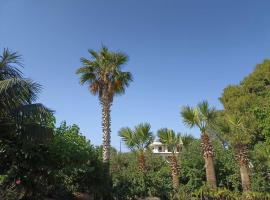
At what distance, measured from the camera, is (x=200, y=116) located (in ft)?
84.4

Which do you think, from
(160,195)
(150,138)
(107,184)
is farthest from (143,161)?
(107,184)

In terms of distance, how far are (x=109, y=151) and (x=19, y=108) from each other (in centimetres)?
979

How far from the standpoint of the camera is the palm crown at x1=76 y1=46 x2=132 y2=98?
2447cm

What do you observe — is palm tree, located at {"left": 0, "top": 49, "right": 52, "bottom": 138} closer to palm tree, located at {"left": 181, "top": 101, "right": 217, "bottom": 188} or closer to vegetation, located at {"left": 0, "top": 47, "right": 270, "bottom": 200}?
vegetation, located at {"left": 0, "top": 47, "right": 270, "bottom": 200}

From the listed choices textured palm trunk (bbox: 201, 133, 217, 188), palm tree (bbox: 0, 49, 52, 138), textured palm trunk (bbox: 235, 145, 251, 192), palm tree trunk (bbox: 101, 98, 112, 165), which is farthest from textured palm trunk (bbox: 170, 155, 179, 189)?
palm tree (bbox: 0, 49, 52, 138)

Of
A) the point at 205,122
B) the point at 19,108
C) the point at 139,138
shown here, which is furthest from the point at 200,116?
the point at 19,108

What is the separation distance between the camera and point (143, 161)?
2877 cm

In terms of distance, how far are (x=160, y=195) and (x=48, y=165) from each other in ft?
→ 29.0

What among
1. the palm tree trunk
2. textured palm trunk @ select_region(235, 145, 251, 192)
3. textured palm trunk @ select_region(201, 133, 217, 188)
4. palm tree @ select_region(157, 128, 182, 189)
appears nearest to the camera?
the palm tree trunk

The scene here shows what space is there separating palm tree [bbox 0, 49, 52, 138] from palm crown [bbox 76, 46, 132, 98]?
31.6ft

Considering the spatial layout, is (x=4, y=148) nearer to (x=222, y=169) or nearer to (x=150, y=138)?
(x=150, y=138)

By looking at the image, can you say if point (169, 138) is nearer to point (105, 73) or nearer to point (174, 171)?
point (174, 171)

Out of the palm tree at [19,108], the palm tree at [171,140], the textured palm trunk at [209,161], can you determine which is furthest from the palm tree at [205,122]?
the palm tree at [19,108]

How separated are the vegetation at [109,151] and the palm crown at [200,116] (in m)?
0.07
